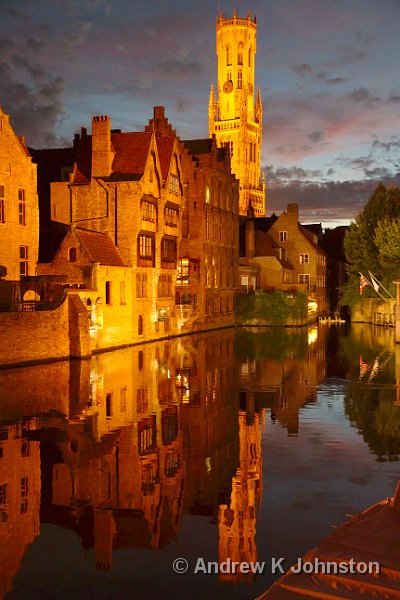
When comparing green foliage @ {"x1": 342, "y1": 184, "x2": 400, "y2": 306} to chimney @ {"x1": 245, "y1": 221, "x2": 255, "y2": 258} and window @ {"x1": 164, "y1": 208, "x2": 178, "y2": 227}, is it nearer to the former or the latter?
chimney @ {"x1": 245, "y1": 221, "x2": 255, "y2": 258}

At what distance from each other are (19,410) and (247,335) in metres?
43.9

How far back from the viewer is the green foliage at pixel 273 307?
79.8 m

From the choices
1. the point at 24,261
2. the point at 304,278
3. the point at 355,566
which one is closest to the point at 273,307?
the point at 304,278

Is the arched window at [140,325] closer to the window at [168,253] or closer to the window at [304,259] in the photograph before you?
the window at [168,253]

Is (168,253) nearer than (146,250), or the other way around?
(146,250)

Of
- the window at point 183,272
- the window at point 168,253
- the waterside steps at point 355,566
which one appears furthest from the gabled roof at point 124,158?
the waterside steps at point 355,566

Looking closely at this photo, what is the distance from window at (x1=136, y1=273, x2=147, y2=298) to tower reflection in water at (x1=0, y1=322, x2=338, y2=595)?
15.3 metres

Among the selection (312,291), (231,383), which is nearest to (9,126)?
(231,383)

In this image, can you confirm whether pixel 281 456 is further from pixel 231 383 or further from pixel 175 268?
pixel 175 268

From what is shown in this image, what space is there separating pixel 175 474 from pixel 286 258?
3086 inches

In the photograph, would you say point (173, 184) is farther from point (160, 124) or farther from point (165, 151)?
point (160, 124)

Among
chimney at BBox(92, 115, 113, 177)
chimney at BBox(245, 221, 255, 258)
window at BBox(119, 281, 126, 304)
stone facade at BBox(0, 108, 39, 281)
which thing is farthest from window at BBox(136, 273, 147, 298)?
chimney at BBox(245, 221, 255, 258)

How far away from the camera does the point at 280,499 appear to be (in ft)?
49.8

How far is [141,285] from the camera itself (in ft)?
178
